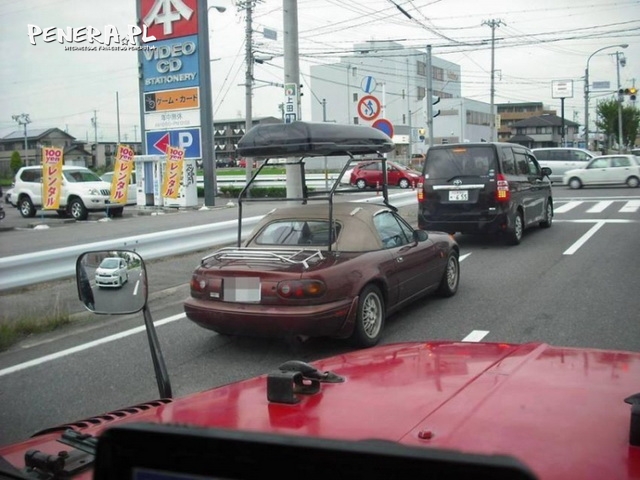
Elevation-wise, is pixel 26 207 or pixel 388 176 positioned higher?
pixel 388 176

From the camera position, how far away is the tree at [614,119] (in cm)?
7812

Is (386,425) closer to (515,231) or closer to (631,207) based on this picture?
(515,231)

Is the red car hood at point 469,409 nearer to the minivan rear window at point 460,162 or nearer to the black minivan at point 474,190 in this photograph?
the black minivan at point 474,190

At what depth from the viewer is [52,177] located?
805 inches

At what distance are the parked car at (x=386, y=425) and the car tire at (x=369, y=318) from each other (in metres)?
2.55

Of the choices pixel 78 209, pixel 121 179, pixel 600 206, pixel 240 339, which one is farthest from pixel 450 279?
pixel 78 209

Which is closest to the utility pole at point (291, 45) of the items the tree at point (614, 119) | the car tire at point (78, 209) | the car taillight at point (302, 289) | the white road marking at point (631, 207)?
the car taillight at point (302, 289)

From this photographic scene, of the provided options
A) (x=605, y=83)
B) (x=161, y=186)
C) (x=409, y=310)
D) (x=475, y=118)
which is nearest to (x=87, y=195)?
(x=161, y=186)

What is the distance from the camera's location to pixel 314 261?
603 cm

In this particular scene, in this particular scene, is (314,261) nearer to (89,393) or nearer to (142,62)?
(89,393)

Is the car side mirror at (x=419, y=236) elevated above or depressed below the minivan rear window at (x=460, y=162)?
below

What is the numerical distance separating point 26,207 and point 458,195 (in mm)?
17289

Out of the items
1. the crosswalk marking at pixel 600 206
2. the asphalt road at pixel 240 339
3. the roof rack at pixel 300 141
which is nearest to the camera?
the asphalt road at pixel 240 339

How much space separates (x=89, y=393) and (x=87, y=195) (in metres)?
17.7
